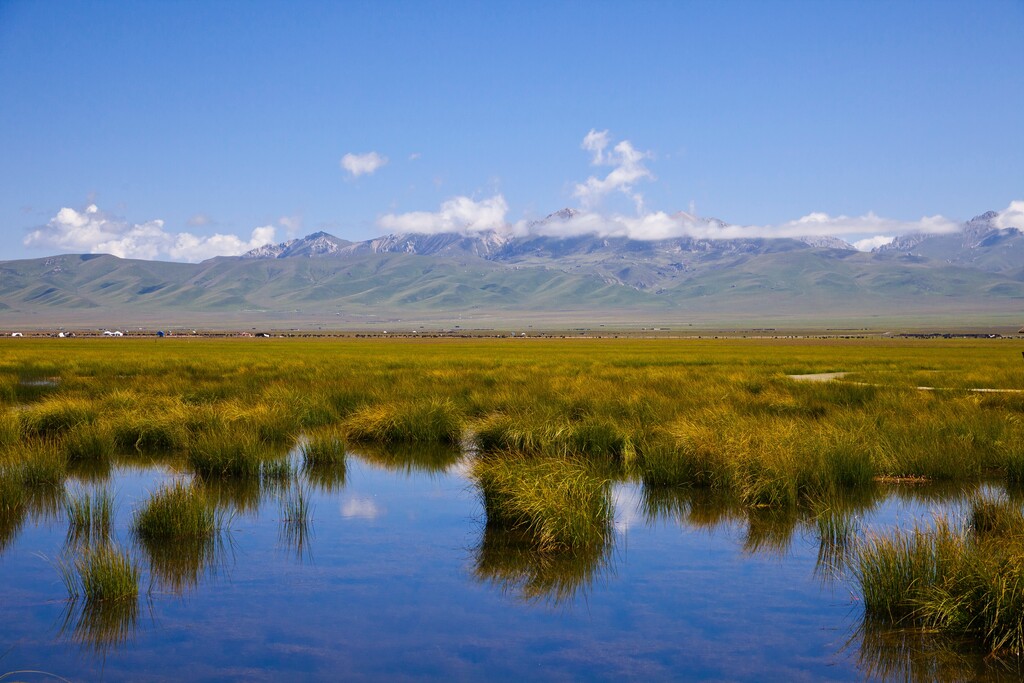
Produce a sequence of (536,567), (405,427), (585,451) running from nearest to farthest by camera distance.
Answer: (536,567)
(585,451)
(405,427)

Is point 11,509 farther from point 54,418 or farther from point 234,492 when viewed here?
point 54,418

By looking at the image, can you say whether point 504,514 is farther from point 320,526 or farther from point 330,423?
point 330,423

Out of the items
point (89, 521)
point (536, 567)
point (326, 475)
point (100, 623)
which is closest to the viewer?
point (100, 623)

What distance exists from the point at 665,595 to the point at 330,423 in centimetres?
1408

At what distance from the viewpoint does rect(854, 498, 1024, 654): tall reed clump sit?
7.72 metres

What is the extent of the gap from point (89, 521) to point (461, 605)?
5530mm

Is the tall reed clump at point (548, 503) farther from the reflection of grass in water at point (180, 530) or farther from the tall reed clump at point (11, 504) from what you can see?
the tall reed clump at point (11, 504)

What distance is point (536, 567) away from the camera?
34.4 ft

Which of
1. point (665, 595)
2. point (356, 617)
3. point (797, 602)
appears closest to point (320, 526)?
point (356, 617)

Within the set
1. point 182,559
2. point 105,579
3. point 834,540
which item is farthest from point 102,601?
point 834,540

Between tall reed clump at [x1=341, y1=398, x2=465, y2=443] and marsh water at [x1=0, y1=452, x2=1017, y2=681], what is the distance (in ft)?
21.6

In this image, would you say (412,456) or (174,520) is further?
(412,456)

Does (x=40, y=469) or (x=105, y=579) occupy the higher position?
(x=40, y=469)

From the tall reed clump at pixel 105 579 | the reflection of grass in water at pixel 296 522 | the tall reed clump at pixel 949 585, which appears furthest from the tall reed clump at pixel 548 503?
the tall reed clump at pixel 105 579
